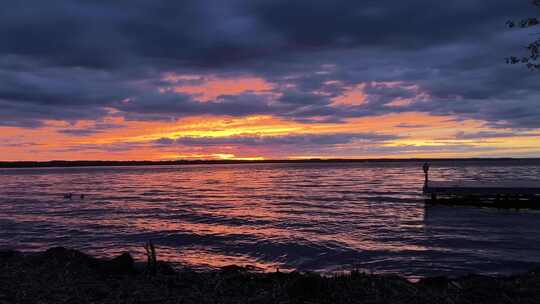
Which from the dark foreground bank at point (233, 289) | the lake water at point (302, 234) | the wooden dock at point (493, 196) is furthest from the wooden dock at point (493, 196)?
the dark foreground bank at point (233, 289)

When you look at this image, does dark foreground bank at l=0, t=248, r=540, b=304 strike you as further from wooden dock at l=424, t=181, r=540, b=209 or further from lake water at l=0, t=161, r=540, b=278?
wooden dock at l=424, t=181, r=540, b=209

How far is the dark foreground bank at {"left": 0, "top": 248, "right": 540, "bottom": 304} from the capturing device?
772 centimetres

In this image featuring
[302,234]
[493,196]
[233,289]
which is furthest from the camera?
[493,196]

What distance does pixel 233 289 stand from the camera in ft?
28.0

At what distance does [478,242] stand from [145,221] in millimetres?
19471

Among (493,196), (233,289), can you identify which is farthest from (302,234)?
(493,196)

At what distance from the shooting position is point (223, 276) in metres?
9.63

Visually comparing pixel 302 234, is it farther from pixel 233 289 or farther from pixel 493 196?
pixel 493 196

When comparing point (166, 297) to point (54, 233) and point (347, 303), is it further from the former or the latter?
point (54, 233)

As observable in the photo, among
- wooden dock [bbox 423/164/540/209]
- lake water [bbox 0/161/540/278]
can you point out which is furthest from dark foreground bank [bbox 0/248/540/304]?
wooden dock [bbox 423/164/540/209]

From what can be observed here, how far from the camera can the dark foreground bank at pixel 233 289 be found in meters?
7.72

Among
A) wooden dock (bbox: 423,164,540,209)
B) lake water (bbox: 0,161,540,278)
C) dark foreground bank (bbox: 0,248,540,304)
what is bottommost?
lake water (bbox: 0,161,540,278)

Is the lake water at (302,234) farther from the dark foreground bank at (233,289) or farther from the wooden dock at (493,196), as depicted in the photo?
the dark foreground bank at (233,289)

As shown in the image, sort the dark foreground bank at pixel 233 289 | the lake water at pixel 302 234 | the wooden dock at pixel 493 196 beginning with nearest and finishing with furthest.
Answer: the dark foreground bank at pixel 233 289 → the lake water at pixel 302 234 → the wooden dock at pixel 493 196
